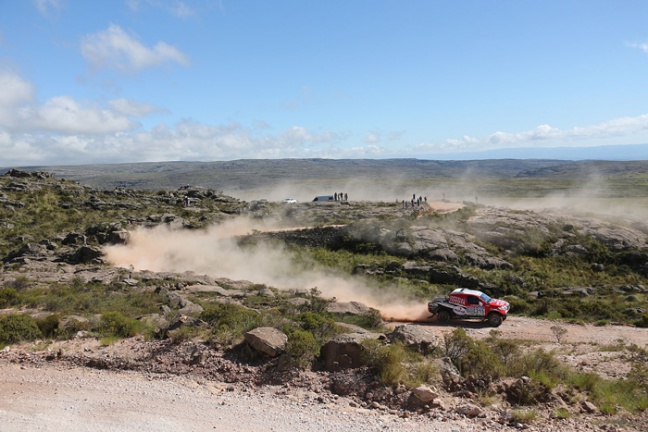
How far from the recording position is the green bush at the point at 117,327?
46.2 ft

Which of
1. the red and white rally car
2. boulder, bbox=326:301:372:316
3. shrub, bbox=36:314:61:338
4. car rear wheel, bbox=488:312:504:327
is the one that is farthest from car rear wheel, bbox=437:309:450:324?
shrub, bbox=36:314:61:338

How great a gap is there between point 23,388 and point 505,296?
25.2 meters

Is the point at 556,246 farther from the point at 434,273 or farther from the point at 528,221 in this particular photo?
the point at 434,273

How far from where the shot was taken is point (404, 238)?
3553 cm

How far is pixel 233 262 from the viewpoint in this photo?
33.4m

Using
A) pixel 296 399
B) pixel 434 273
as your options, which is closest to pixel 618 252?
pixel 434 273

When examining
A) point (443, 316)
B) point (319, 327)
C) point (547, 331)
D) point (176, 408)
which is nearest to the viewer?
point (176, 408)

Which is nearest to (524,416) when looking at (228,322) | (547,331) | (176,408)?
(176,408)

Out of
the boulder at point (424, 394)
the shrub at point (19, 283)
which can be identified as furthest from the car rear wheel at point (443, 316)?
the shrub at point (19, 283)

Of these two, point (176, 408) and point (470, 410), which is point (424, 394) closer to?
point (470, 410)

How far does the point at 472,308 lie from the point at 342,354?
12.1 meters

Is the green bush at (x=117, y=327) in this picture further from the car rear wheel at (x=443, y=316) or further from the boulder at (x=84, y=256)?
the boulder at (x=84, y=256)

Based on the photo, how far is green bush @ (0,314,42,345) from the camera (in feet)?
44.1

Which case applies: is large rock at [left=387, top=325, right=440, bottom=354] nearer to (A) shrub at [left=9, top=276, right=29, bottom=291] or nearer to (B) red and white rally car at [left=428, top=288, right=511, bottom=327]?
(B) red and white rally car at [left=428, top=288, right=511, bottom=327]
